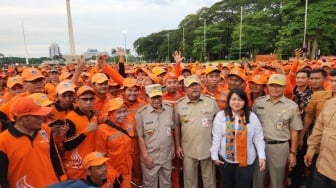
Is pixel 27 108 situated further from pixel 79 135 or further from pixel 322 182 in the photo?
pixel 322 182

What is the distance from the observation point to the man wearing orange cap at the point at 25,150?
306 centimetres

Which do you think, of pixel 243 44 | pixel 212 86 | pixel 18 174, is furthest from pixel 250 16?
pixel 18 174

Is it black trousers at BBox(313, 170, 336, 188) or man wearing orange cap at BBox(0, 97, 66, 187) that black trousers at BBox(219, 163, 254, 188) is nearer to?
black trousers at BBox(313, 170, 336, 188)

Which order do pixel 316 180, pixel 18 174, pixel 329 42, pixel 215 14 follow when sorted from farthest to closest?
pixel 215 14, pixel 329 42, pixel 316 180, pixel 18 174

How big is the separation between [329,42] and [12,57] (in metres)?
68.6

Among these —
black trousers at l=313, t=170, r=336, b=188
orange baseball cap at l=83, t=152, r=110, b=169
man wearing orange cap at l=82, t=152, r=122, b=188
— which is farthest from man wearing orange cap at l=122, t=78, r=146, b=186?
black trousers at l=313, t=170, r=336, b=188

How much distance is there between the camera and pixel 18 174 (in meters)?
3.16

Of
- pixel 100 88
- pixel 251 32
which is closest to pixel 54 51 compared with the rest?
pixel 251 32

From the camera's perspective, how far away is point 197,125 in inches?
192

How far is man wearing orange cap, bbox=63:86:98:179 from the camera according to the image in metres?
3.91

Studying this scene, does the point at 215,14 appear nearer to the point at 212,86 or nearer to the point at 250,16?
the point at 250,16

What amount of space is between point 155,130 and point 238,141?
1280 mm

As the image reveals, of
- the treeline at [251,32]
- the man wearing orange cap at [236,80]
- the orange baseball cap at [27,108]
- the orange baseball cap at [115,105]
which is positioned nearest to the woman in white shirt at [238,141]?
the orange baseball cap at [115,105]

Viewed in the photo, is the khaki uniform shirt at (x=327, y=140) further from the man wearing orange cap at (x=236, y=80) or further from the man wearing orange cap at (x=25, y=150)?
the man wearing orange cap at (x=25, y=150)
